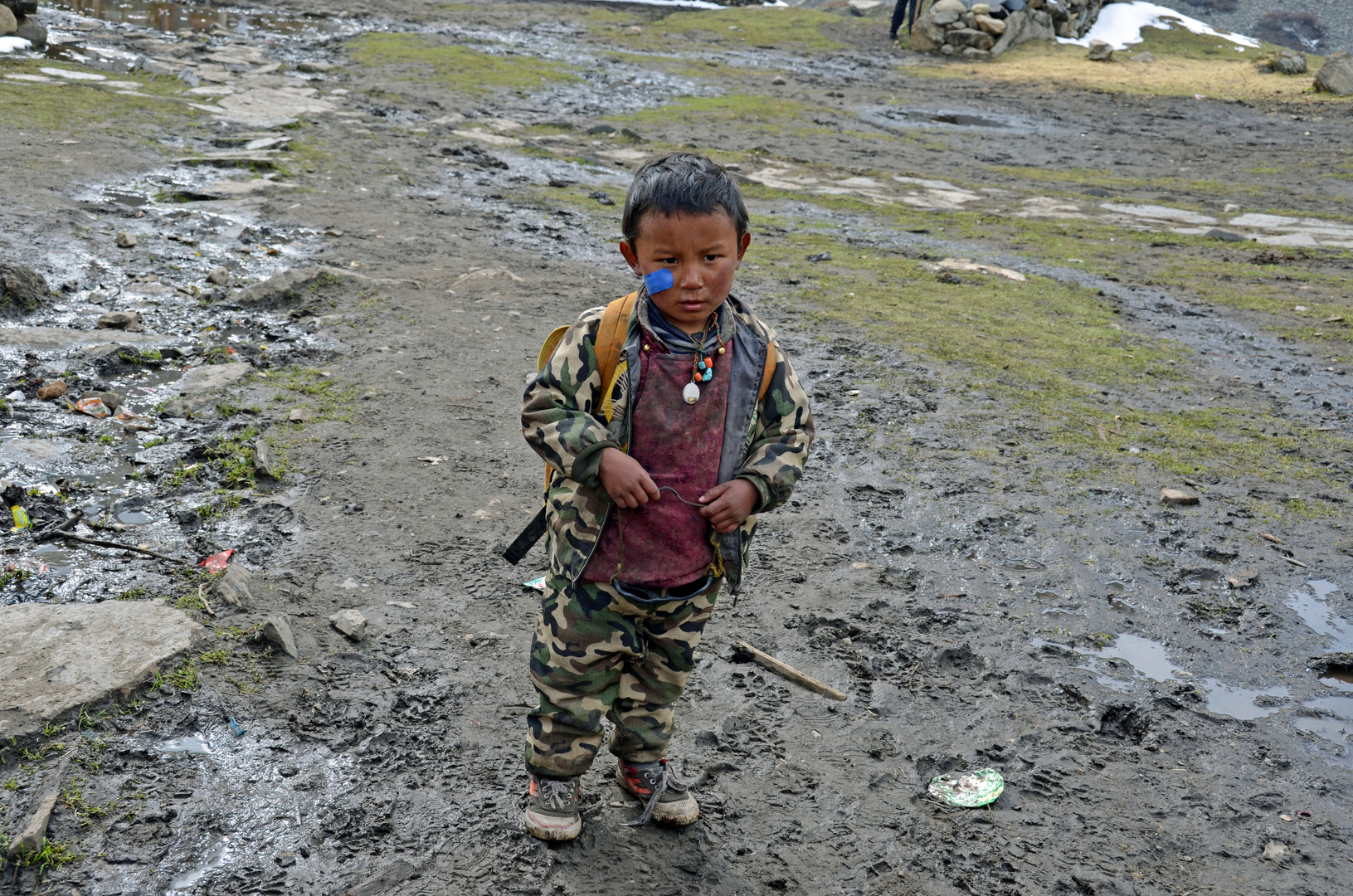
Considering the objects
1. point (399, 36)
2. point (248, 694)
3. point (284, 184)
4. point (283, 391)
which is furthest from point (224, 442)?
point (399, 36)

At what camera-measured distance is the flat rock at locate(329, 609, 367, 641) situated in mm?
2860

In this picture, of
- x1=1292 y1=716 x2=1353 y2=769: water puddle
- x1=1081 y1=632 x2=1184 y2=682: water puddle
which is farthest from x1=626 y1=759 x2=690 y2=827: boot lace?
x1=1292 y1=716 x2=1353 y2=769: water puddle

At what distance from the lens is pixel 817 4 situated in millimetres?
28109

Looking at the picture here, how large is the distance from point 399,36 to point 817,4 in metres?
15.3

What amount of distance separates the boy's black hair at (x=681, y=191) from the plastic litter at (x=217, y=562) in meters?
1.87

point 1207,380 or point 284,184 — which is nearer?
point 1207,380

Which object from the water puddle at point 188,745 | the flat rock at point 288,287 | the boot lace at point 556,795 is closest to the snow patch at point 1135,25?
the flat rock at point 288,287

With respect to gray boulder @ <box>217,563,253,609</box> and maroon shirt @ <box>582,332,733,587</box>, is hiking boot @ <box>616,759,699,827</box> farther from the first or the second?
gray boulder @ <box>217,563,253,609</box>

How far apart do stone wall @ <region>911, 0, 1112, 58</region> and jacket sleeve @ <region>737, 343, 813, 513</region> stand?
70.7ft

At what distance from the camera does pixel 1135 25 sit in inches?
875

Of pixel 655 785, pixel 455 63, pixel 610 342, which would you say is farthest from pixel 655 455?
pixel 455 63

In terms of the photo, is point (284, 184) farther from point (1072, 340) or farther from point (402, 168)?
point (1072, 340)

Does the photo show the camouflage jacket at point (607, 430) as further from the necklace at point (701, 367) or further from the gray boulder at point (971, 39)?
the gray boulder at point (971, 39)

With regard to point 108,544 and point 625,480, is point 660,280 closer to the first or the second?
point 625,480
